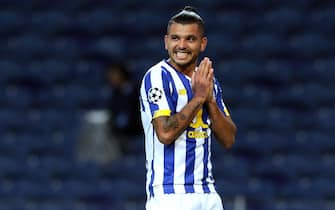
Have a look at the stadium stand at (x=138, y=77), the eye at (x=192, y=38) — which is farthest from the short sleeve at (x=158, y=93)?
the stadium stand at (x=138, y=77)

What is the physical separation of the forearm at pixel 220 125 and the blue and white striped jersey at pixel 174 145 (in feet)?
0.15

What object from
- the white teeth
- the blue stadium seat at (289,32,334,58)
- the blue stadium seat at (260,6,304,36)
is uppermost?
the blue stadium seat at (260,6,304,36)

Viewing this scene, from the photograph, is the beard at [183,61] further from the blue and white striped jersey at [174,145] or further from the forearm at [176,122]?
the forearm at [176,122]

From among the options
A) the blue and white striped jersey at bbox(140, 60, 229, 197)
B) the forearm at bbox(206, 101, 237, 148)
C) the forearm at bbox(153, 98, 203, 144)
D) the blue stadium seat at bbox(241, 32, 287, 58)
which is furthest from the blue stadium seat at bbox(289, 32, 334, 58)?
the forearm at bbox(153, 98, 203, 144)

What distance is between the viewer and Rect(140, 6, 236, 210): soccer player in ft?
14.5

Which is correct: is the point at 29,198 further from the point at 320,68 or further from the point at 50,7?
the point at 320,68

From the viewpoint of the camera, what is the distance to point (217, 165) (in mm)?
9555

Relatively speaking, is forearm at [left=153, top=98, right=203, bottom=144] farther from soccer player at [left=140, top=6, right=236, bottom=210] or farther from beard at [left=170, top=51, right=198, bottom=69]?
beard at [left=170, top=51, right=198, bottom=69]

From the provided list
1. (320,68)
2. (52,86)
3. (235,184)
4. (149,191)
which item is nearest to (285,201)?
(235,184)

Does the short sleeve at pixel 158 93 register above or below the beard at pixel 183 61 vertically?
below

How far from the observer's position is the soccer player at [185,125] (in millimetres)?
4434

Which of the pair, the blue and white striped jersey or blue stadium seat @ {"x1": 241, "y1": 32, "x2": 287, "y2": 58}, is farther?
blue stadium seat @ {"x1": 241, "y1": 32, "x2": 287, "y2": 58}

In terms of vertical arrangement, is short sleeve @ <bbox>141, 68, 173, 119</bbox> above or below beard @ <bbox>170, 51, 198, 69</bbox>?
below

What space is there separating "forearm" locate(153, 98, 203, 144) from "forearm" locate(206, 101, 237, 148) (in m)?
0.11
